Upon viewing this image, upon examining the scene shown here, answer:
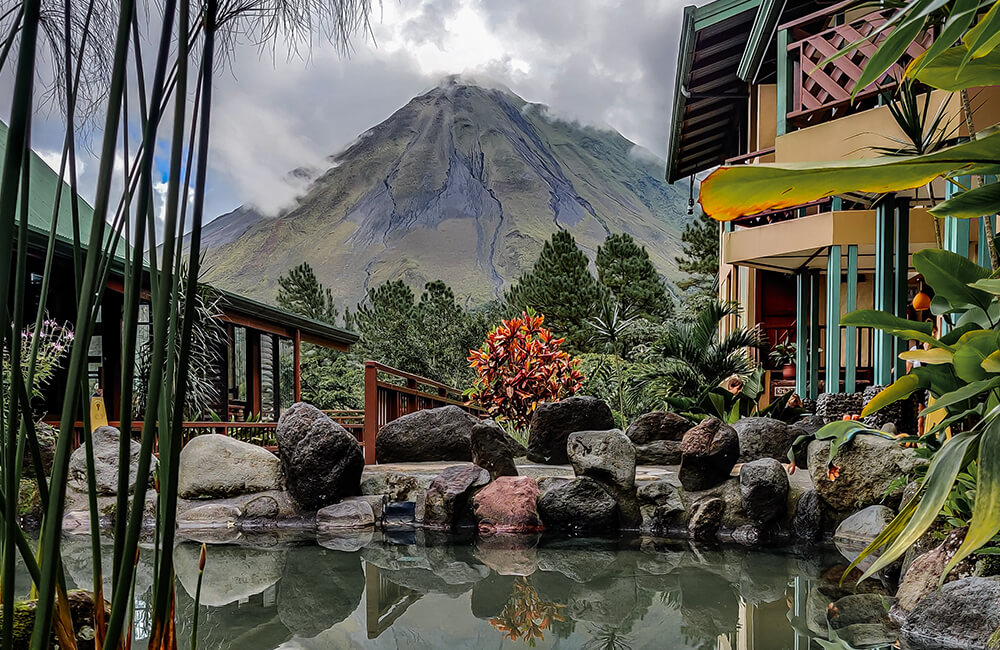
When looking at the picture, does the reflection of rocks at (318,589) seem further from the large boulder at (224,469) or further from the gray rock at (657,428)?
the gray rock at (657,428)

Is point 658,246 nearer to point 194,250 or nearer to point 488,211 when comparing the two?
point 488,211

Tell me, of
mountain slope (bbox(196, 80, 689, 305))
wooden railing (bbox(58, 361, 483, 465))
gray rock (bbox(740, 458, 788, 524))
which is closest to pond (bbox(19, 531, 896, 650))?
gray rock (bbox(740, 458, 788, 524))

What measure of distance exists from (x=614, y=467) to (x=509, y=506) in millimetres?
888

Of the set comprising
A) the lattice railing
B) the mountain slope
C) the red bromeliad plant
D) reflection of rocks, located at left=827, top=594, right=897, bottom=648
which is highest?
the mountain slope

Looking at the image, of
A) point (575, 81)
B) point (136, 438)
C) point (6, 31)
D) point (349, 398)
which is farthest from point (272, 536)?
point (575, 81)

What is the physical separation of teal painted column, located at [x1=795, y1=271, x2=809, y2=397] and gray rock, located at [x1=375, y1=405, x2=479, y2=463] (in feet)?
13.1

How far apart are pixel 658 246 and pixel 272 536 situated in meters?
102

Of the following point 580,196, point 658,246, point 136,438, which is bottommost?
point 136,438

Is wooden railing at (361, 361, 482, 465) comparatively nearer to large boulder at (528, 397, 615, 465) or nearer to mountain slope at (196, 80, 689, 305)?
large boulder at (528, 397, 615, 465)

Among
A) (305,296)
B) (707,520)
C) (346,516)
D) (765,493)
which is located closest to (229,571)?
(346,516)

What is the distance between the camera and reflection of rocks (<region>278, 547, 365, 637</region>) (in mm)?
3861

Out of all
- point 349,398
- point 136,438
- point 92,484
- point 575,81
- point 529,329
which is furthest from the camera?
point 575,81

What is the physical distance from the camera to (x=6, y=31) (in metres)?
1.14

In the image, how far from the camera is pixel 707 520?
6.19m
